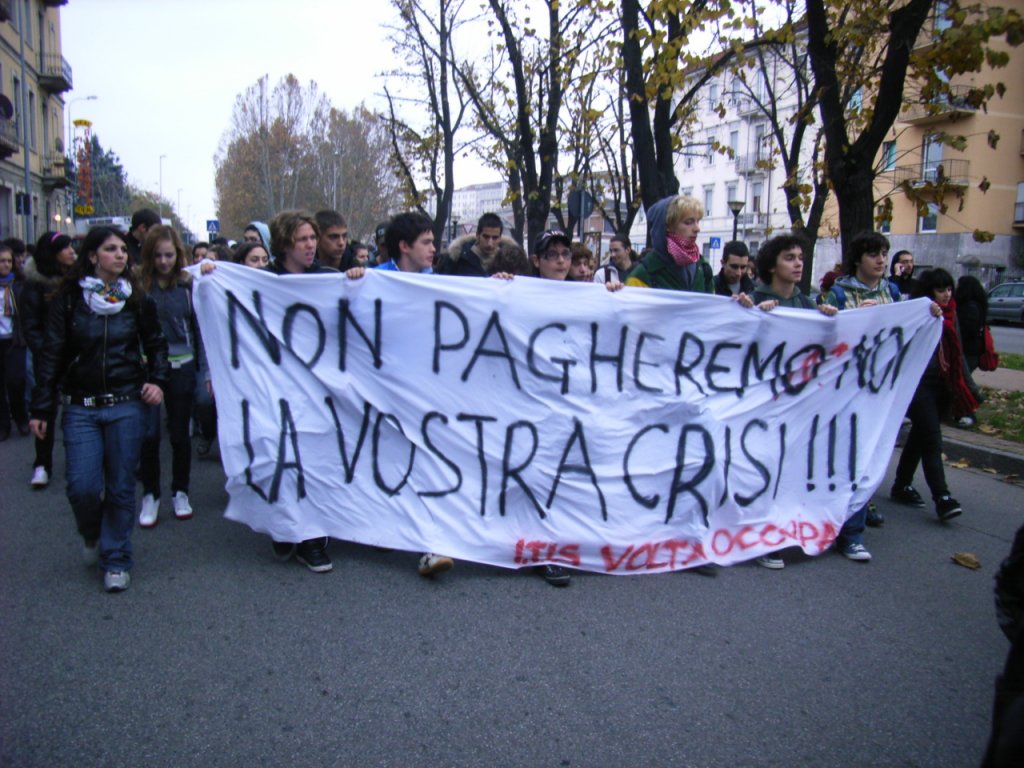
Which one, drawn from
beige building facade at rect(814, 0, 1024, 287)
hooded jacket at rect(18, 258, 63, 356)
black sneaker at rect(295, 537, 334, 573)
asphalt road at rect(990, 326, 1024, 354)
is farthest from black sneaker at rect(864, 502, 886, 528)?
beige building facade at rect(814, 0, 1024, 287)

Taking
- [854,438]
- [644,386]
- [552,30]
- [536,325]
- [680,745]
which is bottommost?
[680,745]

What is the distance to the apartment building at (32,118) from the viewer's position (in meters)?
33.5

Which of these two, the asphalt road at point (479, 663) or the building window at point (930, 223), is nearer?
the asphalt road at point (479, 663)

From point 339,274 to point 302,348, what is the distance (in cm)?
43

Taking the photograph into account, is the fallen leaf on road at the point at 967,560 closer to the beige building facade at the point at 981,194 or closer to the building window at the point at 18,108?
the beige building facade at the point at 981,194

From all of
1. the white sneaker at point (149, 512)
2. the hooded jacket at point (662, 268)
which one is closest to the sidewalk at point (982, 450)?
the hooded jacket at point (662, 268)

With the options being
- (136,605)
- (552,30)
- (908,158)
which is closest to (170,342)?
(136,605)

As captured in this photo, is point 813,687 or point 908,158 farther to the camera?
point 908,158

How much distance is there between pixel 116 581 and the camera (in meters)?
4.05

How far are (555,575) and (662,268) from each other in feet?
6.16

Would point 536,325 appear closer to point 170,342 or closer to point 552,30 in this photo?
point 170,342

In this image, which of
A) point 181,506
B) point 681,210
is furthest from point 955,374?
point 181,506

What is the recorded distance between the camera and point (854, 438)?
16.1 feet

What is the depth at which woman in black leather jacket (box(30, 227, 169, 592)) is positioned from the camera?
4039 mm
